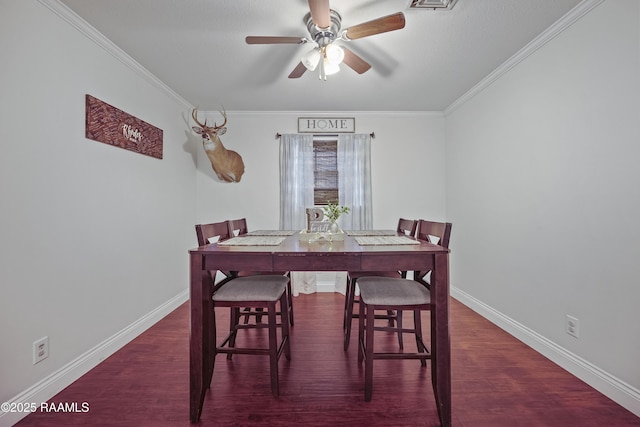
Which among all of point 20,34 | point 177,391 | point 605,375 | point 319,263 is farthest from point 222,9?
point 605,375

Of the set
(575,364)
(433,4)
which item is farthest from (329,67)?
(575,364)

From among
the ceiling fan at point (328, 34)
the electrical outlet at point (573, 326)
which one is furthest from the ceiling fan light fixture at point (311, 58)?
the electrical outlet at point (573, 326)

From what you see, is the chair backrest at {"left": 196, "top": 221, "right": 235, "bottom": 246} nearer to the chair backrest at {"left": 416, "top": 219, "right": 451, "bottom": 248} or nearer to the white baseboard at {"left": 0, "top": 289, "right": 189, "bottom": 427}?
the white baseboard at {"left": 0, "top": 289, "right": 189, "bottom": 427}

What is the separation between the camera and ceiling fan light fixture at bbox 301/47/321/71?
1819 millimetres

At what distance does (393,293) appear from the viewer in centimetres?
159

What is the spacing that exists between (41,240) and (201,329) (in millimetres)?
1116

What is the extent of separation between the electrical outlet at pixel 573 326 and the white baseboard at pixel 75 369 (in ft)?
11.0

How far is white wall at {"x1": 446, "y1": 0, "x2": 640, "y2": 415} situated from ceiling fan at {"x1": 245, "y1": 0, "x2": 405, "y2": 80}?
1284mm

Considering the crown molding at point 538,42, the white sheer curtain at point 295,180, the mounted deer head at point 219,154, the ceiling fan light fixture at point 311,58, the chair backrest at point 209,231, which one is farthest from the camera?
the white sheer curtain at point 295,180

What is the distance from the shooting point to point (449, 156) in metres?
3.54

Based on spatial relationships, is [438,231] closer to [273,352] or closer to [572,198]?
[572,198]

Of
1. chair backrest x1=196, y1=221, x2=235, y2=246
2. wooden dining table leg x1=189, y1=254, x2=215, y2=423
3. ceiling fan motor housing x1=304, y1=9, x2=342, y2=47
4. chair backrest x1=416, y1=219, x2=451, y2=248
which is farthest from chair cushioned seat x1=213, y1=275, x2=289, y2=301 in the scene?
ceiling fan motor housing x1=304, y1=9, x2=342, y2=47

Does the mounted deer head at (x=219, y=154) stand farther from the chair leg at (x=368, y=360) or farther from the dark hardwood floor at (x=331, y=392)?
the chair leg at (x=368, y=360)

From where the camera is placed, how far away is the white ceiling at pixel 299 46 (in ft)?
5.72
